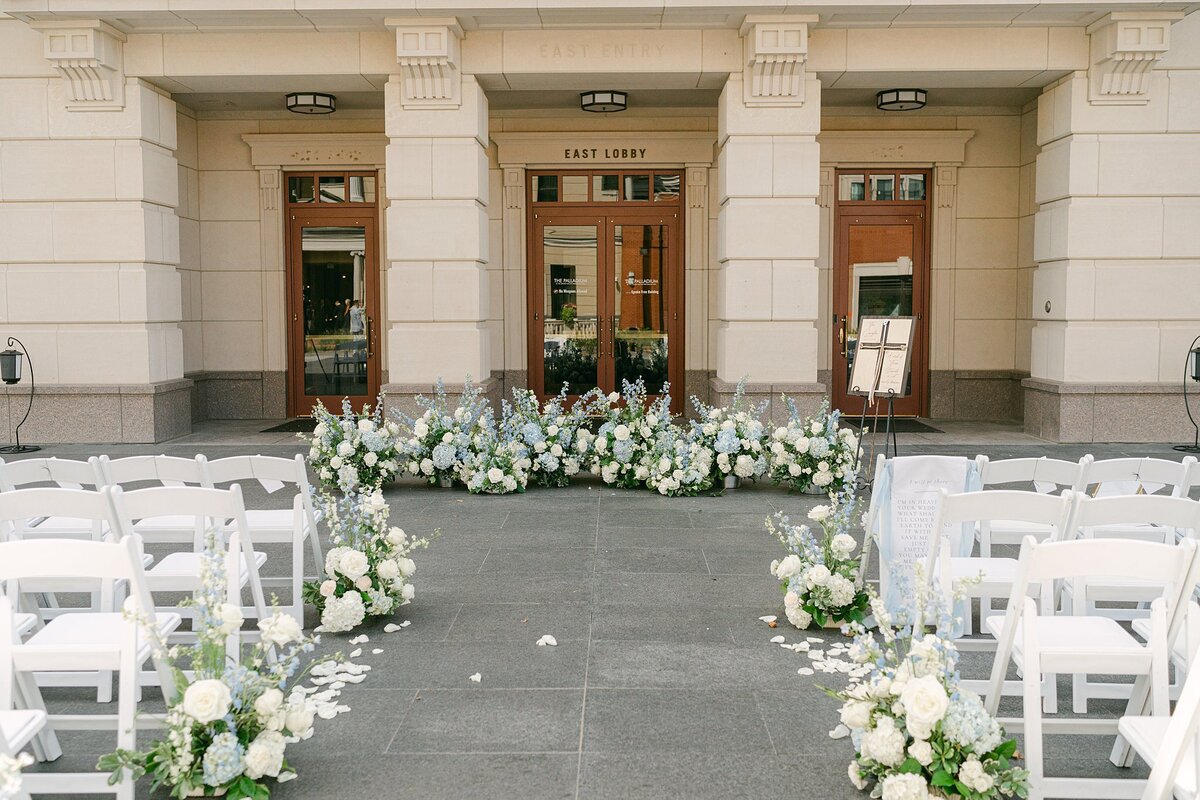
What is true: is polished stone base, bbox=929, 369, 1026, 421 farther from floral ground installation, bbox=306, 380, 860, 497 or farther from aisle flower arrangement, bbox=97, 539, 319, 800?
aisle flower arrangement, bbox=97, 539, 319, 800

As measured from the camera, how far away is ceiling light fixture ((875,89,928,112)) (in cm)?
1187

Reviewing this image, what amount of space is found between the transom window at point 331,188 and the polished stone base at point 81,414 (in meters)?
3.73

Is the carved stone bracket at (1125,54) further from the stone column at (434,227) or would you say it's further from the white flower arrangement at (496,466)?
the white flower arrangement at (496,466)

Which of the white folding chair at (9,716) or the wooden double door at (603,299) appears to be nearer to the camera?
the white folding chair at (9,716)

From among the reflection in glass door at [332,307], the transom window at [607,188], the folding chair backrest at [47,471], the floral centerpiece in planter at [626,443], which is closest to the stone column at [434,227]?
the floral centerpiece in planter at [626,443]

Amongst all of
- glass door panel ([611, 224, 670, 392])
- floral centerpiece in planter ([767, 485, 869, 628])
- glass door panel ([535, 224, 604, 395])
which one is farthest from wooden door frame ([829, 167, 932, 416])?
floral centerpiece in planter ([767, 485, 869, 628])

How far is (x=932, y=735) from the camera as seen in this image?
131 inches

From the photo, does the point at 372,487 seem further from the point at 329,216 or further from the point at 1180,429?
the point at 1180,429

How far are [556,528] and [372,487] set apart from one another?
2.06m

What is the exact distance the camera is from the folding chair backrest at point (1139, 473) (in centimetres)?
534

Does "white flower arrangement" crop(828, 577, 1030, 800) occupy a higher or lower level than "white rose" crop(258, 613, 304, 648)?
lower

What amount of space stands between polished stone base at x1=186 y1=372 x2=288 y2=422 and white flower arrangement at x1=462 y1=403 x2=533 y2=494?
5.87m

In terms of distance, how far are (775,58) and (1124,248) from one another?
13.9 ft

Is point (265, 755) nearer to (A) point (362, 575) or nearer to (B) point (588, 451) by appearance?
(A) point (362, 575)
